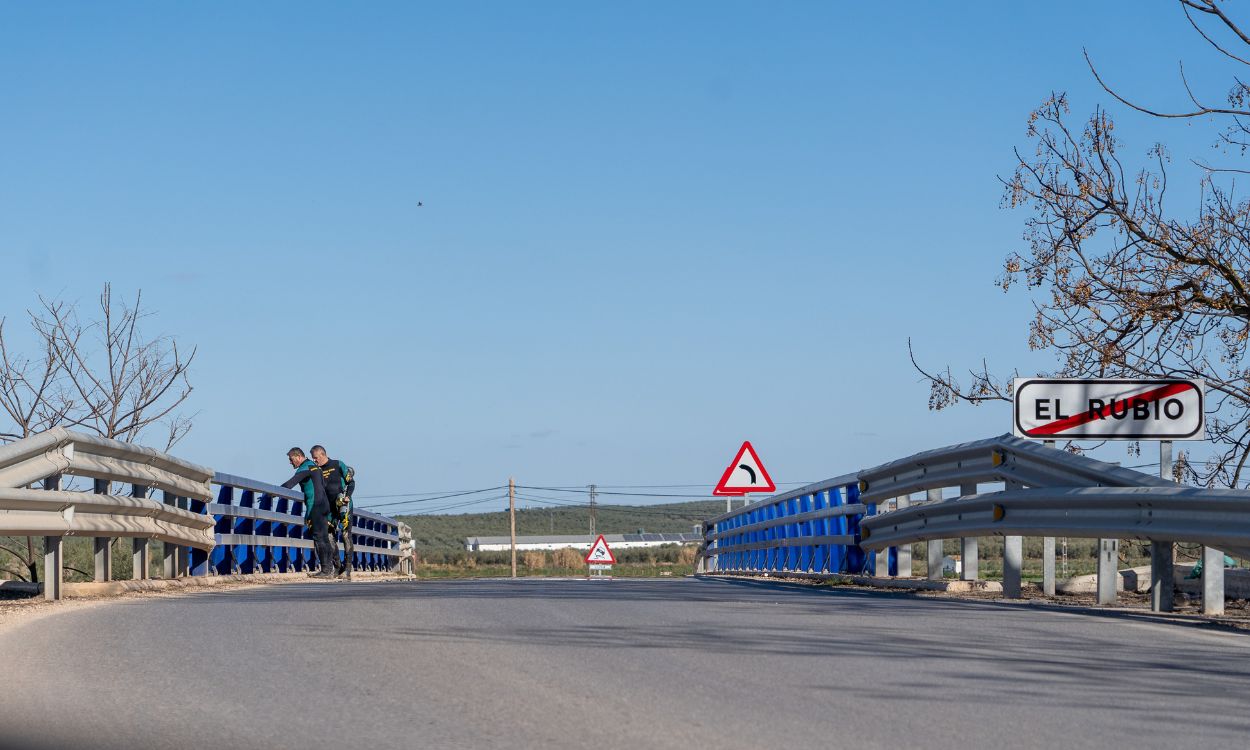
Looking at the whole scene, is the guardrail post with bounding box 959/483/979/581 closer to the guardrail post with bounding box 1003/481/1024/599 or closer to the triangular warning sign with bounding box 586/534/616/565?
the guardrail post with bounding box 1003/481/1024/599

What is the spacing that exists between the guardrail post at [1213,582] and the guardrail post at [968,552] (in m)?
2.92

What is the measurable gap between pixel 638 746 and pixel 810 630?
401cm

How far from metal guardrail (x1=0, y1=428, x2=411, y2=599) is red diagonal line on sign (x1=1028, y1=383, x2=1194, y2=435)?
7.52 meters

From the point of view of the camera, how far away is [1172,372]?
1585 centimetres

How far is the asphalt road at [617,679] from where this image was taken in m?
5.30

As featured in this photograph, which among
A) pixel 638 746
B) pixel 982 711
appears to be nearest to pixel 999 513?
pixel 982 711

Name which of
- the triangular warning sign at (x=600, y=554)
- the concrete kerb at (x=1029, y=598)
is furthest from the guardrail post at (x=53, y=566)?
the triangular warning sign at (x=600, y=554)

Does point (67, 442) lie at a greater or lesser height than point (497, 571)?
greater

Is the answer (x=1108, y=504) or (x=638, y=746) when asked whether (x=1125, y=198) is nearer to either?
(x=1108, y=504)

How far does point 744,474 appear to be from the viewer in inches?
1027

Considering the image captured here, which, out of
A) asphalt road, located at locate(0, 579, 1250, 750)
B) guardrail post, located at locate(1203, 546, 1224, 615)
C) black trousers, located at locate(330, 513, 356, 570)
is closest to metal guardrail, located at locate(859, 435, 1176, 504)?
guardrail post, located at locate(1203, 546, 1224, 615)

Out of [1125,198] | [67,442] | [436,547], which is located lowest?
[436,547]

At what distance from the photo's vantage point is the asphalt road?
5305mm

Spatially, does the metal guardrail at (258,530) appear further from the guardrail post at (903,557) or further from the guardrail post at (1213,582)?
the guardrail post at (1213,582)
